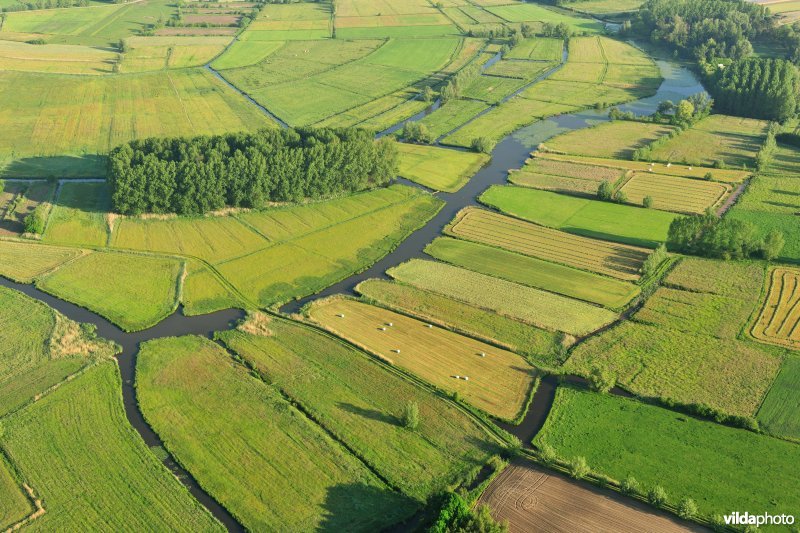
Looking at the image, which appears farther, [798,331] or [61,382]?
[798,331]

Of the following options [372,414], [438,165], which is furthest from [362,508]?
[438,165]

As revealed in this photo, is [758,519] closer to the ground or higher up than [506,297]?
closer to the ground

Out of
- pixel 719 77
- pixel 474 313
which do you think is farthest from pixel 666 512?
pixel 719 77

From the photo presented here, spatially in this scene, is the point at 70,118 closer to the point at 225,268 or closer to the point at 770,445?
the point at 225,268

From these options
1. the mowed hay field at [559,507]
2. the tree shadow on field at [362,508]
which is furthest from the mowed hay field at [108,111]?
the mowed hay field at [559,507]

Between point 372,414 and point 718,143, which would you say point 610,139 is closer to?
point 718,143

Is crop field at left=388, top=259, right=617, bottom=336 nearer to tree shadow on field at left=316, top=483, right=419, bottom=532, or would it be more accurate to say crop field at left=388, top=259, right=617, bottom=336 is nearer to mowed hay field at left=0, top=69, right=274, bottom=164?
tree shadow on field at left=316, top=483, right=419, bottom=532
